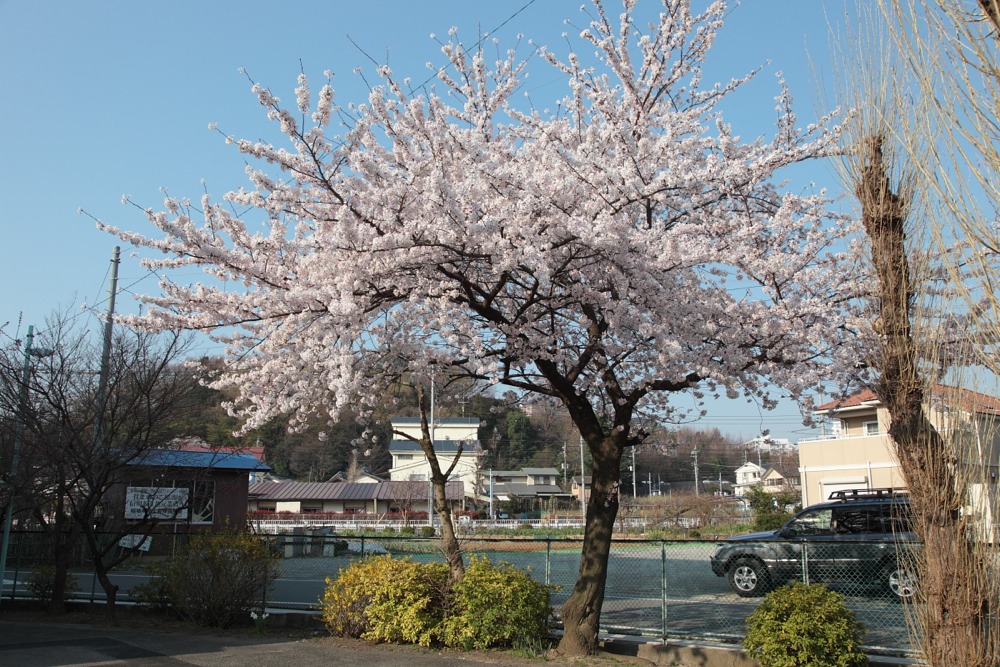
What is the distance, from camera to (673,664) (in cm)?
808

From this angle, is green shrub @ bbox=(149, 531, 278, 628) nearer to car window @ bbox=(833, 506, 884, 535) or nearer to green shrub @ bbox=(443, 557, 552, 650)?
green shrub @ bbox=(443, 557, 552, 650)

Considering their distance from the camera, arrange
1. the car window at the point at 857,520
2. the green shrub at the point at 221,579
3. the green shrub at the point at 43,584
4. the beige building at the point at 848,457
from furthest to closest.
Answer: the beige building at the point at 848,457 → the car window at the point at 857,520 → the green shrub at the point at 43,584 → the green shrub at the point at 221,579

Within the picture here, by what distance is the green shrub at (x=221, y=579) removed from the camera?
10242 millimetres

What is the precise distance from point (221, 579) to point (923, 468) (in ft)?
28.8

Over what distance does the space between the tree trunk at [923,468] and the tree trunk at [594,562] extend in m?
3.59

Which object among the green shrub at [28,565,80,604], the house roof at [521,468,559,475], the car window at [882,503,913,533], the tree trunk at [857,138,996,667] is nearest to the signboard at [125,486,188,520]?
the green shrub at [28,565,80,604]

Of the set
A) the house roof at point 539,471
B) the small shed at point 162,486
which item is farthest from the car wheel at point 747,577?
the house roof at point 539,471

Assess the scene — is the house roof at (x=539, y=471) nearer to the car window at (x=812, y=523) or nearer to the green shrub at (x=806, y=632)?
the car window at (x=812, y=523)

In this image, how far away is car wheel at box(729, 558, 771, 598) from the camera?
1254 cm

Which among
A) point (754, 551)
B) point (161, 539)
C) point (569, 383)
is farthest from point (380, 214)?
point (161, 539)

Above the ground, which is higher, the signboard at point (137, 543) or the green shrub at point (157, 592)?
the signboard at point (137, 543)

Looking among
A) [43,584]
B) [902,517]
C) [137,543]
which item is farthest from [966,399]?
[137,543]

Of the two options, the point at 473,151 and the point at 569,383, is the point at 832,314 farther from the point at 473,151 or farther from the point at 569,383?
the point at 473,151

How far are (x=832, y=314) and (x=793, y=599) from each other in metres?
3.07
